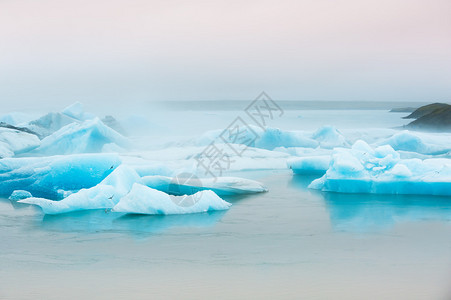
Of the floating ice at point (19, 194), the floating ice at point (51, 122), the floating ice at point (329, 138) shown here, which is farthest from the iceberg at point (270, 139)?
the floating ice at point (19, 194)

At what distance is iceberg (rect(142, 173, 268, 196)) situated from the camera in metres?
7.46

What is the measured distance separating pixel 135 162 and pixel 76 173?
2131 millimetres

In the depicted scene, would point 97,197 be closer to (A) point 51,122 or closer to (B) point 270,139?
(B) point 270,139

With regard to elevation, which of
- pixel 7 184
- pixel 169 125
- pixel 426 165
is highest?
pixel 169 125

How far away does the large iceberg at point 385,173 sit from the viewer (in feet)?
24.3

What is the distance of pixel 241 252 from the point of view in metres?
5.09

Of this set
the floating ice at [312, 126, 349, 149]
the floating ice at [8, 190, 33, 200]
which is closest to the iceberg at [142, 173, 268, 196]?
the floating ice at [8, 190, 33, 200]

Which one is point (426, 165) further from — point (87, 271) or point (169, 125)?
point (169, 125)

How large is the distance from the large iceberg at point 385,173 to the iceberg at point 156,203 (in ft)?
6.21

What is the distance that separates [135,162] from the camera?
9.52m

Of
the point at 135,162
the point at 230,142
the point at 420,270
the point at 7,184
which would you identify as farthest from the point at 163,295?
the point at 230,142

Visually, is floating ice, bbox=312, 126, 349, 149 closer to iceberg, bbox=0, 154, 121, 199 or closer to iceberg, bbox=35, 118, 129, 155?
iceberg, bbox=35, 118, 129, 155

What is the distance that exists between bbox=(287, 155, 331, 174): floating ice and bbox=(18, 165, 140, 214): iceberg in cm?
353

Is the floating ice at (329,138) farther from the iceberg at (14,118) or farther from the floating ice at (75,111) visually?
the iceberg at (14,118)
